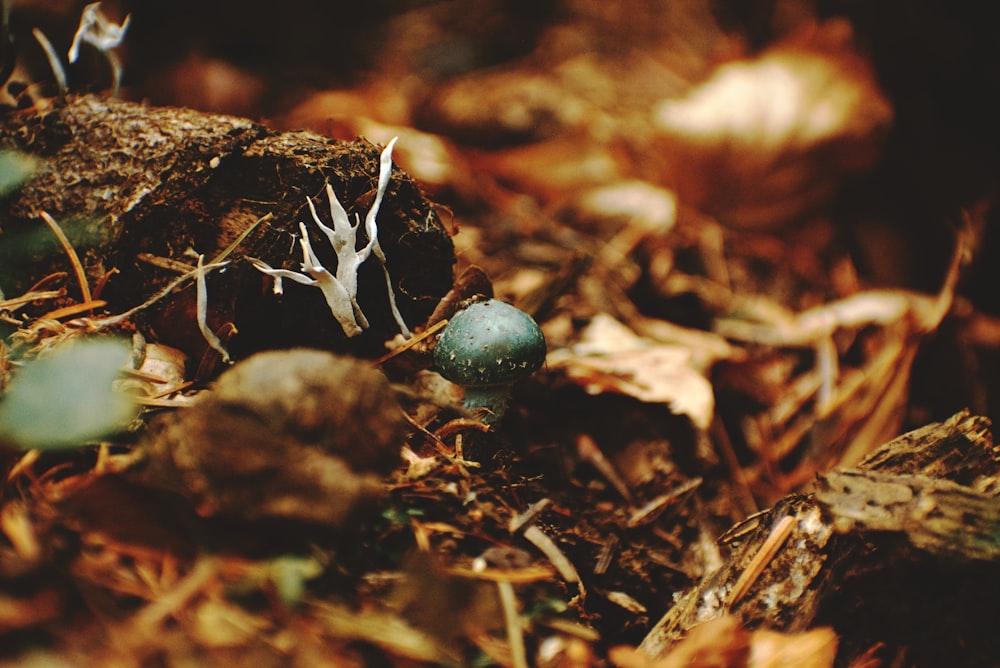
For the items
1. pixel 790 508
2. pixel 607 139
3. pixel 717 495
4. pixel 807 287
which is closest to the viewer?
pixel 790 508

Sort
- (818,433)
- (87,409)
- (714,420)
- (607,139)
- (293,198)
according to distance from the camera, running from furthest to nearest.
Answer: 1. (607,139)
2. (818,433)
3. (714,420)
4. (293,198)
5. (87,409)

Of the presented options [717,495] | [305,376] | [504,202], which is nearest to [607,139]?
[504,202]

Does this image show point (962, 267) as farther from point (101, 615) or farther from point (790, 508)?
point (101, 615)

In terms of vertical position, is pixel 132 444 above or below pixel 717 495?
above

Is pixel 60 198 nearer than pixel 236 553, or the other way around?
pixel 236 553

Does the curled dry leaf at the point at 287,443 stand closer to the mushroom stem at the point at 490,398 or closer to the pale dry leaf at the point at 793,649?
the mushroom stem at the point at 490,398
